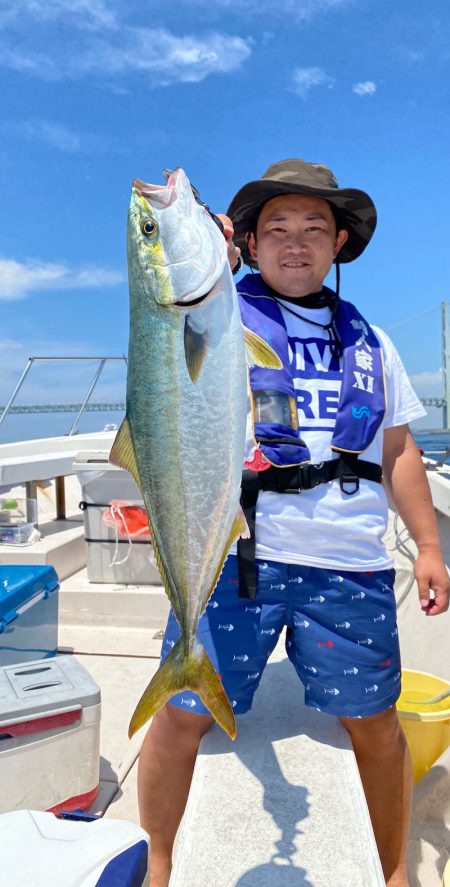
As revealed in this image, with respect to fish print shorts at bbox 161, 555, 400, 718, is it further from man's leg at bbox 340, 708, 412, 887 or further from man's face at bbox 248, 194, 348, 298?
man's face at bbox 248, 194, 348, 298

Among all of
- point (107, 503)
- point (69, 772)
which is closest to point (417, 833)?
point (69, 772)

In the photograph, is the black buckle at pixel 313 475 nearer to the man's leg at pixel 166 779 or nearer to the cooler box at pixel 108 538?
the man's leg at pixel 166 779

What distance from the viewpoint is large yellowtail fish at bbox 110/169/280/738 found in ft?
4.99

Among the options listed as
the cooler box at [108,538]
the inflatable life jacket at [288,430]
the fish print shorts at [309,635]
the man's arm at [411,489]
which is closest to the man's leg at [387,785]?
the fish print shorts at [309,635]

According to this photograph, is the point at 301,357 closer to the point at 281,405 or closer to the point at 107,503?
the point at 281,405

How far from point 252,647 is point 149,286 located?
118cm

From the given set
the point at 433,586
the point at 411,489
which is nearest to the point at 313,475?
the point at 411,489

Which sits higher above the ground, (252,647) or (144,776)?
(252,647)

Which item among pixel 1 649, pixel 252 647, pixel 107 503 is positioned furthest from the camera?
pixel 107 503

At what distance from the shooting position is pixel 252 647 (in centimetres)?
204

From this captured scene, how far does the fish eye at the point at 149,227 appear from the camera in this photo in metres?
1.57

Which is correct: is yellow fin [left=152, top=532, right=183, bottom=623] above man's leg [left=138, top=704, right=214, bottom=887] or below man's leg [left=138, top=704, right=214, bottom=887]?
above

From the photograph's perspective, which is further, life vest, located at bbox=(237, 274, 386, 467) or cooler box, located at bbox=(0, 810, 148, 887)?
life vest, located at bbox=(237, 274, 386, 467)

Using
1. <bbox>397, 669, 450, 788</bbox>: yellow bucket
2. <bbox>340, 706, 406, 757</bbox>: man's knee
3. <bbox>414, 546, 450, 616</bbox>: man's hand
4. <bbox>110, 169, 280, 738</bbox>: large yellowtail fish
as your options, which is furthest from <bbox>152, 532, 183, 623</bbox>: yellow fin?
<bbox>397, 669, 450, 788</bbox>: yellow bucket
